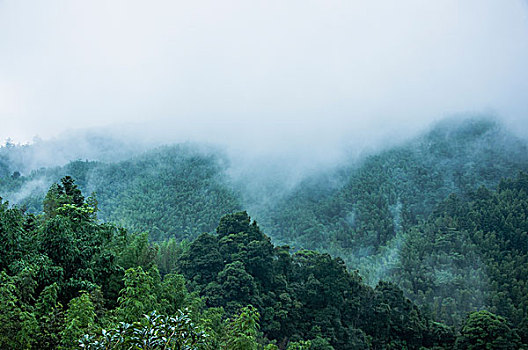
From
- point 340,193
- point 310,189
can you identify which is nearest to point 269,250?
point 340,193

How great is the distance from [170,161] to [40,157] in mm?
29082

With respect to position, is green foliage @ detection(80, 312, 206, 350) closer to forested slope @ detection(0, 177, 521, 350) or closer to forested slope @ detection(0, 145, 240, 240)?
forested slope @ detection(0, 177, 521, 350)

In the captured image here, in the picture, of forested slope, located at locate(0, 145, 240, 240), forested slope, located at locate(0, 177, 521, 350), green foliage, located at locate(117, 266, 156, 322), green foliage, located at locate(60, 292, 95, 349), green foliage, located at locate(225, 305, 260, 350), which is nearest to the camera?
green foliage, located at locate(60, 292, 95, 349)

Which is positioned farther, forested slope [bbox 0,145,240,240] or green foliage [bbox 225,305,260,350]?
forested slope [bbox 0,145,240,240]

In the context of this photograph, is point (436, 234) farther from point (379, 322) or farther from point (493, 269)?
point (379, 322)

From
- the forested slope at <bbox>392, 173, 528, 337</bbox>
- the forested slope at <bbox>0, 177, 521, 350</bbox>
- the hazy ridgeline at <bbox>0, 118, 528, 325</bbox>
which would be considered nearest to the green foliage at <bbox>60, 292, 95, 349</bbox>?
the forested slope at <bbox>0, 177, 521, 350</bbox>

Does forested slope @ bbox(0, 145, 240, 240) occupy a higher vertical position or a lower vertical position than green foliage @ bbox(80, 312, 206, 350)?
higher

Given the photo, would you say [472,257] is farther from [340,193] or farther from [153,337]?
[153,337]

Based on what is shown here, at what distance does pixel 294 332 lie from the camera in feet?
84.3

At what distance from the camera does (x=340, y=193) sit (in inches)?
3098

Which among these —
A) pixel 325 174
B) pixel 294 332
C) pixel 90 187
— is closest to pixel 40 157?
pixel 90 187

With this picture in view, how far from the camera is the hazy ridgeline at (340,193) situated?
5197 centimetres

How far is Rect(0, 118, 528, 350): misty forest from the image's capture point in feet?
29.5

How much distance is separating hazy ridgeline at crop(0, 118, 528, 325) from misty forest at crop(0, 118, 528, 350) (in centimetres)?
32
